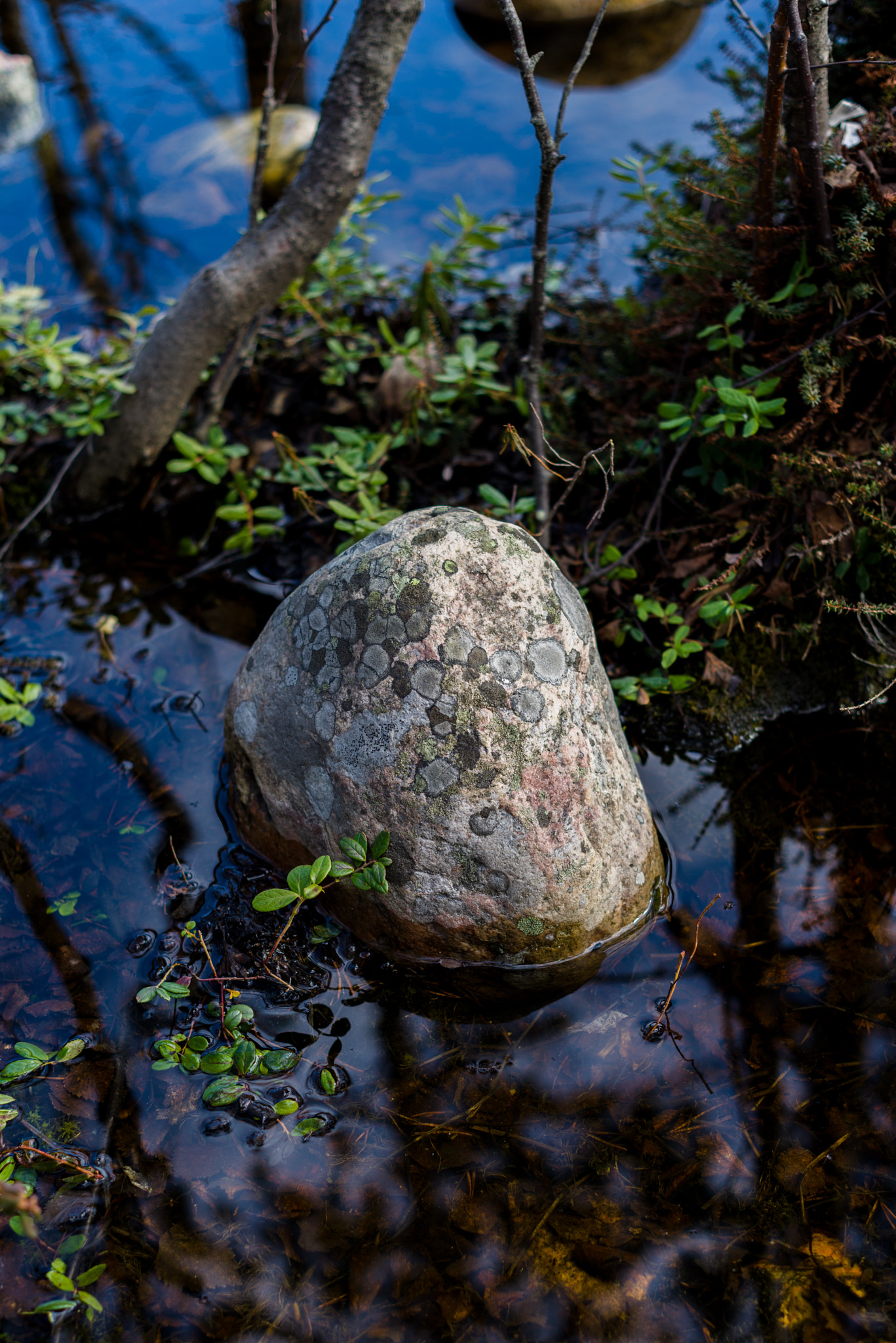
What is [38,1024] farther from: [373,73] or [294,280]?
[373,73]

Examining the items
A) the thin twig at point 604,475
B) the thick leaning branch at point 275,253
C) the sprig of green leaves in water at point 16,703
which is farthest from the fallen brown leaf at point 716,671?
the sprig of green leaves in water at point 16,703

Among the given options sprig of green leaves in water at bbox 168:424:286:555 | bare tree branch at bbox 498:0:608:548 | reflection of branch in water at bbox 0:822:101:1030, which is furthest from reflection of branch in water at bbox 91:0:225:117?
reflection of branch in water at bbox 0:822:101:1030

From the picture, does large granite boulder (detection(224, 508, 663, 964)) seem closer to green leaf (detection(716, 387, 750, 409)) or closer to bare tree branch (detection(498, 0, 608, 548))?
bare tree branch (detection(498, 0, 608, 548))

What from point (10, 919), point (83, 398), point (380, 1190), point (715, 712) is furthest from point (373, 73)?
point (380, 1190)

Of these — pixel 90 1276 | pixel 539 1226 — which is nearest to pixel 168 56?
pixel 90 1276

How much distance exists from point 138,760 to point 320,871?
4.36 ft

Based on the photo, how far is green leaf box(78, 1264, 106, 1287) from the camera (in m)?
2.08

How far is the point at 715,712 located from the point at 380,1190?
7.14 feet

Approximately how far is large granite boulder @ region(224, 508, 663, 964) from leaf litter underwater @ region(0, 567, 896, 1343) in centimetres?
29

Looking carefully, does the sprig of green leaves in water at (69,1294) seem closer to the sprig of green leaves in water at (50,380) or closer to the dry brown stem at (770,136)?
the sprig of green leaves in water at (50,380)

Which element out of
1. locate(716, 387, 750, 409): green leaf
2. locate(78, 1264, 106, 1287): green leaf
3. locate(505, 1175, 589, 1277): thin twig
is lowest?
locate(505, 1175, 589, 1277): thin twig

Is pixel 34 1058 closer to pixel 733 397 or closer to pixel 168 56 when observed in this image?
pixel 733 397

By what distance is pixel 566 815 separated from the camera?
262 centimetres

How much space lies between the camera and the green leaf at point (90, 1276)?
81.7 inches
